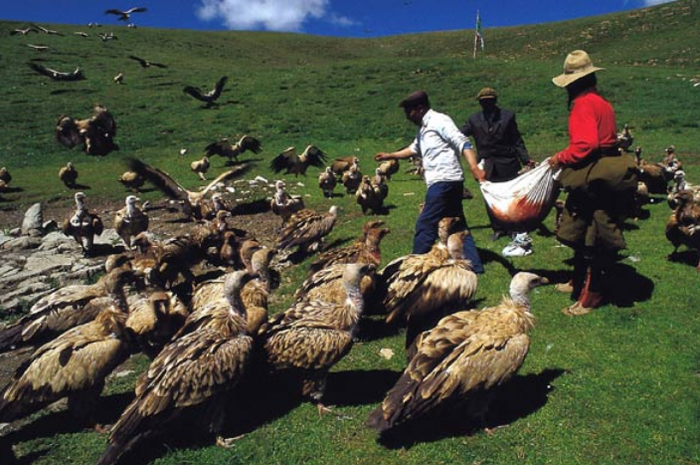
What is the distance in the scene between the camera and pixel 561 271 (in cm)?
912

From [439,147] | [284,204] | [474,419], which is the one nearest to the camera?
[474,419]

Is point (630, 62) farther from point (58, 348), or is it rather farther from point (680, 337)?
point (58, 348)

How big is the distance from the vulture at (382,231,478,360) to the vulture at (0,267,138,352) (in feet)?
12.5

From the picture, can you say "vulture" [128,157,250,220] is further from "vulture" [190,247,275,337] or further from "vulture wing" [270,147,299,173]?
"vulture" [190,247,275,337]

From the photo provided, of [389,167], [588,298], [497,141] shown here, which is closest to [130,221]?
[497,141]

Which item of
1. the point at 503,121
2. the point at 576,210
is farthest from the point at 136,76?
the point at 576,210

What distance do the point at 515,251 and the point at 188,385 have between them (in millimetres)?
7083

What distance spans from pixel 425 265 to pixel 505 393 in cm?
190

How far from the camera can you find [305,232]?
11.0 meters

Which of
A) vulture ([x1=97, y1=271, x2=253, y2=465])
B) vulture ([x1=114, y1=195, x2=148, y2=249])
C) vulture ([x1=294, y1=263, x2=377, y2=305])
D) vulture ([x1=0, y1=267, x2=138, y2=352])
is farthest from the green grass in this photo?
vulture ([x1=114, y1=195, x2=148, y2=249])

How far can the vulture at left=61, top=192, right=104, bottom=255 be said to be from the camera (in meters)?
11.6

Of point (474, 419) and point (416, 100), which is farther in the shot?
point (416, 100)

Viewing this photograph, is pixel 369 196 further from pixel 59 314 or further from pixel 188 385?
pixel 188 385

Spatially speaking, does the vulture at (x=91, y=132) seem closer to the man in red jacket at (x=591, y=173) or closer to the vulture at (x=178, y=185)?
the vulture at (x=178, y=185)
